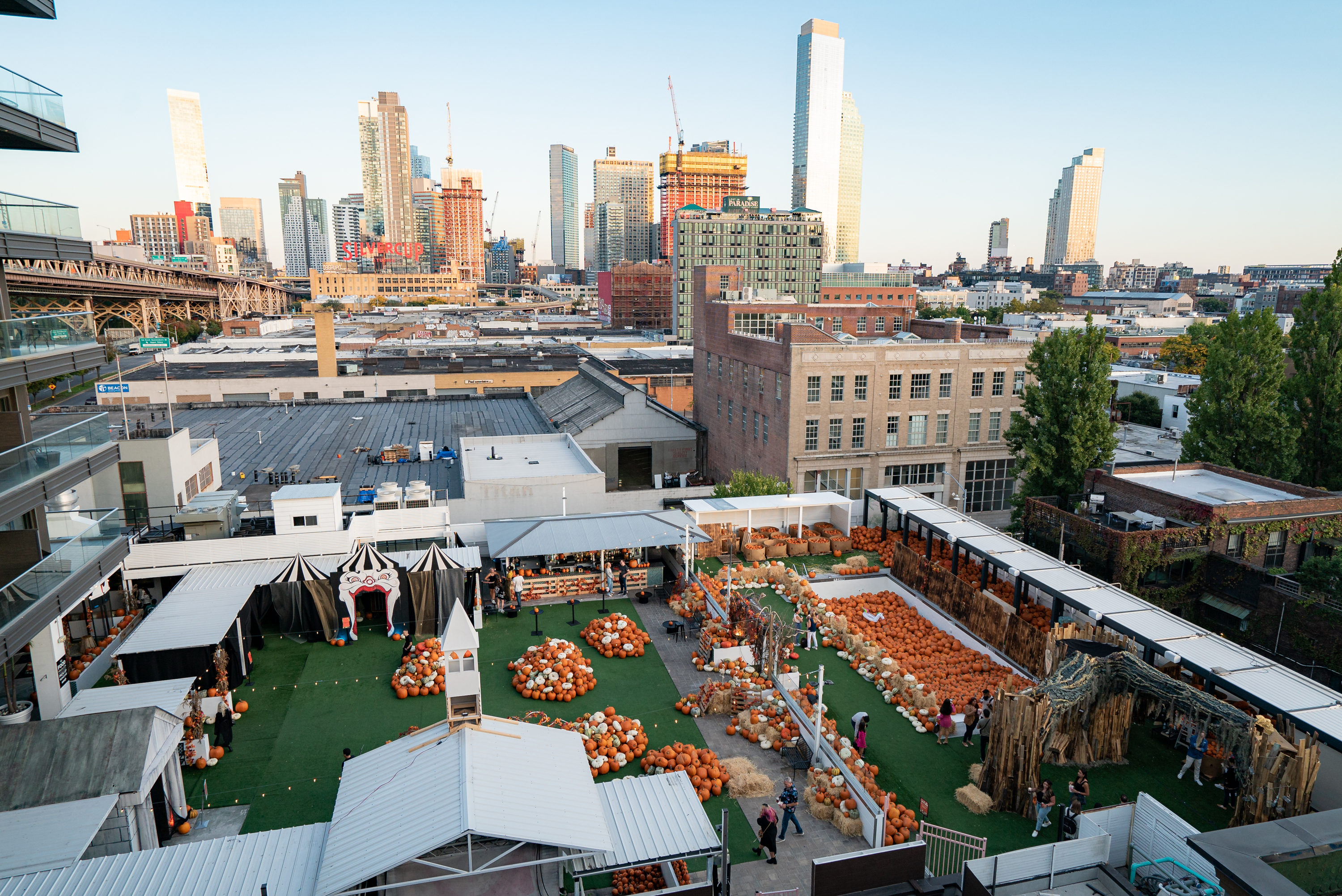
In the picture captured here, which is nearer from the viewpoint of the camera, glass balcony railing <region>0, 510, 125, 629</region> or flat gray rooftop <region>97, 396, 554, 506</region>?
glass balcony railing <region>0, 510, 125, 629</region>

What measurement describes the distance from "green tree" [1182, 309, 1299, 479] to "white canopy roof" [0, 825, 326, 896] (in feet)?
131

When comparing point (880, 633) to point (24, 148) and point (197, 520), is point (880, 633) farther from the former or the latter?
point (24, 148)

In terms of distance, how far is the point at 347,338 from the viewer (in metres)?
110

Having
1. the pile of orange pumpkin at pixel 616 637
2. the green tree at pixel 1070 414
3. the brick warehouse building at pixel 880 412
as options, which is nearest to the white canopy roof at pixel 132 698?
the pile of orange pumpkin at pixel 616 637

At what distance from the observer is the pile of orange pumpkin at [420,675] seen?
23078 mm

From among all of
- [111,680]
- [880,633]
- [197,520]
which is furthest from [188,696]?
[880,633]

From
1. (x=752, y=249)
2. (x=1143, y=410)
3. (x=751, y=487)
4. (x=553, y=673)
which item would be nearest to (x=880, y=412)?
(x=751, y=487)

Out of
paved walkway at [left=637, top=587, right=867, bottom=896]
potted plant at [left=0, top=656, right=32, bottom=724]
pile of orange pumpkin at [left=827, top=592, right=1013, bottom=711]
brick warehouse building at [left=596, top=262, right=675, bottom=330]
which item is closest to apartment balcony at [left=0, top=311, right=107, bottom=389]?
potted plant at [left=0, top=656, right=32, bottom=724]

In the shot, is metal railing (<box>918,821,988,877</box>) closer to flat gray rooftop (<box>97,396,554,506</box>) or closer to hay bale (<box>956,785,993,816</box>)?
hay bale (<box>956,785,993,816</box>)

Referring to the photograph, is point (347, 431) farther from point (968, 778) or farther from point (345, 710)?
point (968, 778)

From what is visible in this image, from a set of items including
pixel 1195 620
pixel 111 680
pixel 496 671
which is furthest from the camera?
pixel 1195 620

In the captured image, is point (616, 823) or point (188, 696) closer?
point (616, 823)

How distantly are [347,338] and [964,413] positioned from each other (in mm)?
92327

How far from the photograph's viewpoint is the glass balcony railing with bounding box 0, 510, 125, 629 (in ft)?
51.9
